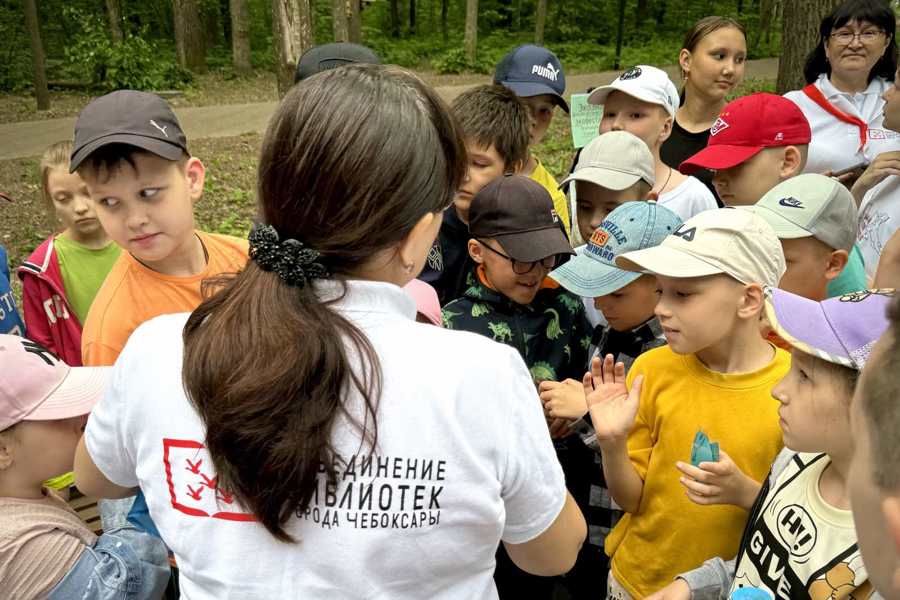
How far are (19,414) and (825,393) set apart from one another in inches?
77.6

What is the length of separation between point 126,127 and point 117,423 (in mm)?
1324

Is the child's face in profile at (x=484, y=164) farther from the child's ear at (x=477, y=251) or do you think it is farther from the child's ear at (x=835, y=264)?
the child's ear at (x=835, y=264)

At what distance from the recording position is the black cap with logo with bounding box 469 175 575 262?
266cm

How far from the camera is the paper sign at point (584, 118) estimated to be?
4.17 metres

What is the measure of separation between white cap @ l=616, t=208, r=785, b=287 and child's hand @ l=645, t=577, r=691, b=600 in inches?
33.2

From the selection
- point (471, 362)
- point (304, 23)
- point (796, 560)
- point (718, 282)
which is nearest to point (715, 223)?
point (718, 282)

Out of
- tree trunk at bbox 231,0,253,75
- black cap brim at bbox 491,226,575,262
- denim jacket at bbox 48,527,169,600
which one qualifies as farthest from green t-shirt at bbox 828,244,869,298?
tree trunk at bbox 231,0,253,75

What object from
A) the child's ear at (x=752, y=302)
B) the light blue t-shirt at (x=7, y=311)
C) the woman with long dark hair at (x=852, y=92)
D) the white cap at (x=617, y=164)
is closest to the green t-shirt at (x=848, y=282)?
the child's ear at (x=752, y=302)

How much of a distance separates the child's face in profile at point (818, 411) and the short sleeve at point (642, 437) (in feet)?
1.84

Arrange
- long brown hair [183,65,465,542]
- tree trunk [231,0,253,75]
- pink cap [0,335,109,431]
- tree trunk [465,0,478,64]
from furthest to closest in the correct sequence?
tree trunk [465,0,478,64]
tree trunk [231,0,253,75]
pink cap [0,335,109,431]
long brown hair [183,65,465,542]

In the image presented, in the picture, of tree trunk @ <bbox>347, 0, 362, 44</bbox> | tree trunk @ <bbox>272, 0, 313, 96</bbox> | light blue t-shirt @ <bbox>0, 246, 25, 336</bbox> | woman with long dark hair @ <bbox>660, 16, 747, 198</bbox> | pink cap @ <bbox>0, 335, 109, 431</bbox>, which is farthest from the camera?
tree trunk @ <bbox>347, 0, 362, 44</bbox>

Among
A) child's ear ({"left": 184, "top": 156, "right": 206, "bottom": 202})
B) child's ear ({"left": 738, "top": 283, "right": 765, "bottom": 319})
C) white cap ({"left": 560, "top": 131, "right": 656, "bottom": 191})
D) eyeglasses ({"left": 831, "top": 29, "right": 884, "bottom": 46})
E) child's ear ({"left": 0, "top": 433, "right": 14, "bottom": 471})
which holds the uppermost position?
eyeglasses ({"left": 831, "top": 29, "right": 884, "bottom": 46})

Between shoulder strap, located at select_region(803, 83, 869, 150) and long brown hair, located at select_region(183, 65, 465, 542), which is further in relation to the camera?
shoulder strap, located at select_region(803, 83, 869, 150)

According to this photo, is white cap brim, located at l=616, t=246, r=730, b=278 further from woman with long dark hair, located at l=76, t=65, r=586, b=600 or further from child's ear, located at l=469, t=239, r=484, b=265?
woman with long dark hair, located at l=76, t=65, r=586, b=600
